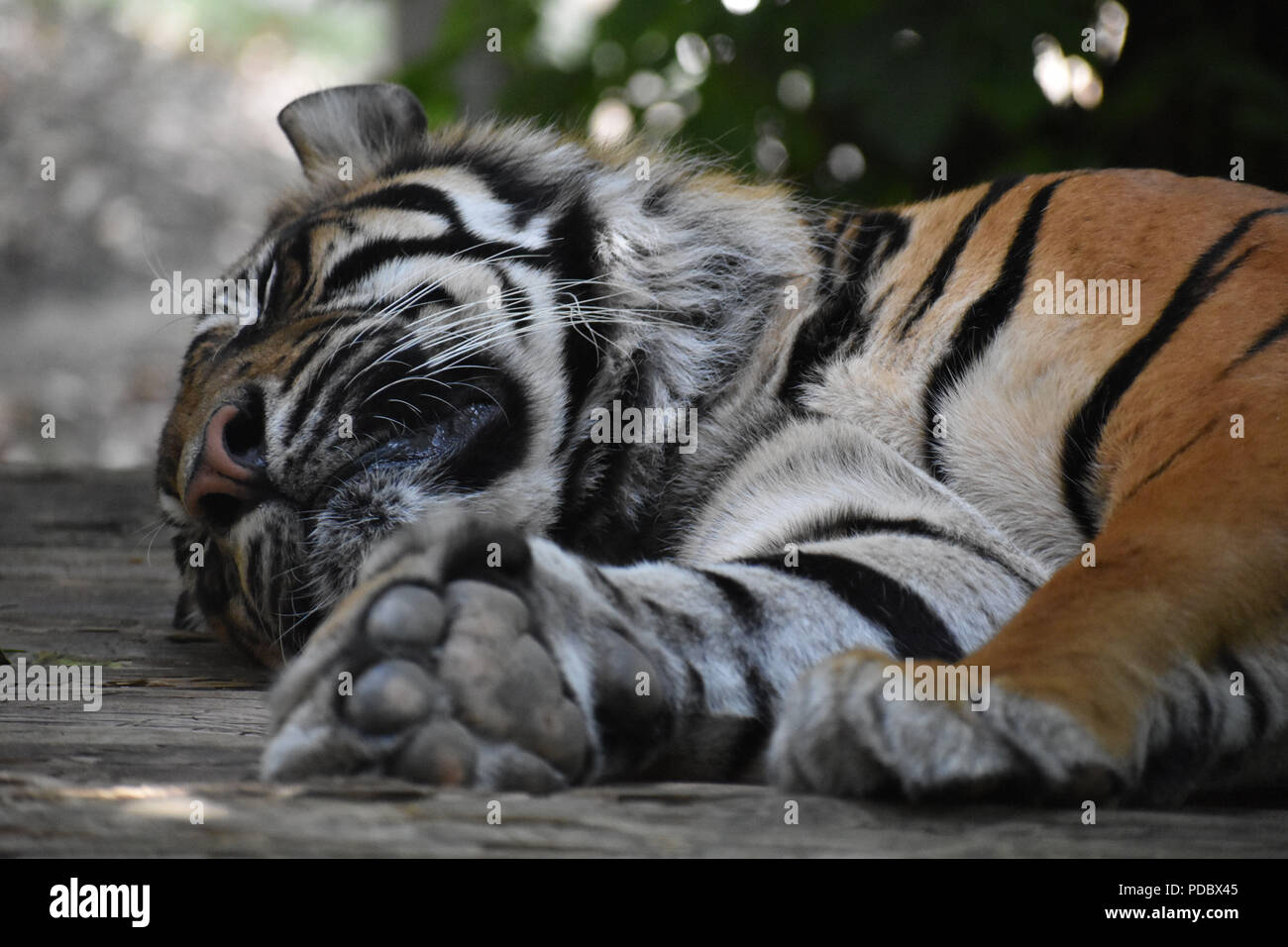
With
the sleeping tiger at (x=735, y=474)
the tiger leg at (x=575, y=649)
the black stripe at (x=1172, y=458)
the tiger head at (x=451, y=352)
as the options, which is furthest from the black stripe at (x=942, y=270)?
the black stripe at (x=1172, y=458)

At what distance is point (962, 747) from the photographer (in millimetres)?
1057

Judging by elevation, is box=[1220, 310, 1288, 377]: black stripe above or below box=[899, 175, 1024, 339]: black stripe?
below

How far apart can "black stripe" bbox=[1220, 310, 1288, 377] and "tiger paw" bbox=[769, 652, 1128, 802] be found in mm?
606

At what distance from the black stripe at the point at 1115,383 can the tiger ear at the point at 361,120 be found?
1332 millimetres

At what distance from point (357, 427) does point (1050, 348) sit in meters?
0.90

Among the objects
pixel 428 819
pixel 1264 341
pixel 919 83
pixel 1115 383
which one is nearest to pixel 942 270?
pixel 1115 383

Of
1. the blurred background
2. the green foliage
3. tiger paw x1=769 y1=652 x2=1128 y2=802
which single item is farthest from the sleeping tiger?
the green foliage

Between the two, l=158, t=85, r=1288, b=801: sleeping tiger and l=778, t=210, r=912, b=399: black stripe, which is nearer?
l=158, t=85, r=1288, b=801: sleeping tiger

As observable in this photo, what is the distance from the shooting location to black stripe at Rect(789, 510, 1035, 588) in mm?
1675

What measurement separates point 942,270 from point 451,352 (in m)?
0.71

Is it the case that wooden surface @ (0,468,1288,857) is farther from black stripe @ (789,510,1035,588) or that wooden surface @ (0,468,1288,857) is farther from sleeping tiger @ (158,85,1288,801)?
black stripe @ (789,510,1035,588)

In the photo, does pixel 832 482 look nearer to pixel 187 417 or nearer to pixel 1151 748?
pixel 1151 748

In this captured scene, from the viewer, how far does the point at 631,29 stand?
299cm

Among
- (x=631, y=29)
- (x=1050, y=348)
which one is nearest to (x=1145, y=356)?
(x=1050, y=348)
